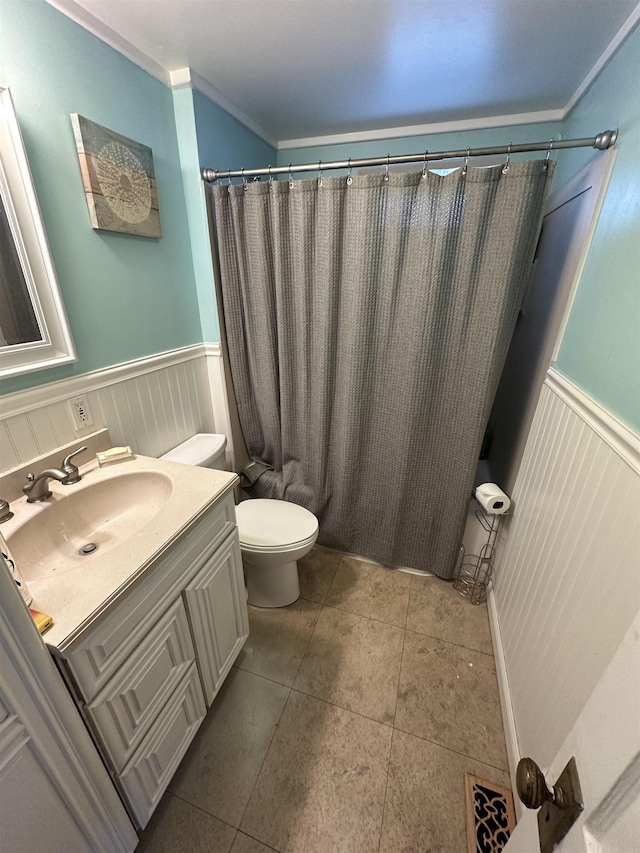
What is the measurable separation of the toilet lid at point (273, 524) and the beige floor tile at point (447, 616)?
636mm

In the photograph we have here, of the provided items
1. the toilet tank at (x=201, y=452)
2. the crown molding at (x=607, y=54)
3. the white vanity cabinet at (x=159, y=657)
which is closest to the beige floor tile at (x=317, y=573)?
the white vanity cabinet at (x=159, y=657)

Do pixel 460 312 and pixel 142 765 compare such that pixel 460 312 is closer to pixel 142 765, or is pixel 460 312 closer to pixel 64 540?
pixel 64 540

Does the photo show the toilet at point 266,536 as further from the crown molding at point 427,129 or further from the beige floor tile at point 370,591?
the crown molding at point 427,129

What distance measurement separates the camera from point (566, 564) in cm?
94

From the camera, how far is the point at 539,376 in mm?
1398

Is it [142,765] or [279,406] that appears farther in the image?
[279,406]

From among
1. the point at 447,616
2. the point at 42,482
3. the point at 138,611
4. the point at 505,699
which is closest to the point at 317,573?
the point at 447,616

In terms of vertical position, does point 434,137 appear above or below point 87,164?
above

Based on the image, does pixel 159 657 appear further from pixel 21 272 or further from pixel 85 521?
pixel 21 272

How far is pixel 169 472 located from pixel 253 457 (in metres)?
0.91

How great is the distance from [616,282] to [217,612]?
145cm

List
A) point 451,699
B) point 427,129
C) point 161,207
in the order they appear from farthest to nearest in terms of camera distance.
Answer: point 427,129, point 161,207, point 451,699

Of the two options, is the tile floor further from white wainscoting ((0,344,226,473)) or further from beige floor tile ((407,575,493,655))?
white wainscoting ((0,344,226,473))

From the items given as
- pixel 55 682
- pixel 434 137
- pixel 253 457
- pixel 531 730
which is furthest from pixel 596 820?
pixel 434 137
